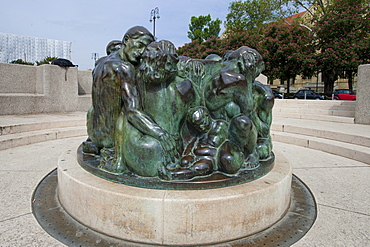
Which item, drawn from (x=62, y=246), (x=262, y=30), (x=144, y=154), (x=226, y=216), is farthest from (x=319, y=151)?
(x=262, y=30)

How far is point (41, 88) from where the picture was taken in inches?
404

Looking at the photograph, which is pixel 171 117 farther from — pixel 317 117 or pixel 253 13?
pixel 253 13

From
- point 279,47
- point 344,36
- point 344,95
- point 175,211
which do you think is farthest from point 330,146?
point 344,36

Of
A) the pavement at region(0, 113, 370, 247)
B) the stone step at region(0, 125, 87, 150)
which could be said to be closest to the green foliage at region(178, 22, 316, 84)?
the stone step at region(0, 125, 87, 150)

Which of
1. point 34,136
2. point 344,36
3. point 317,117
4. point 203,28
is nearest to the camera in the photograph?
point 34,136

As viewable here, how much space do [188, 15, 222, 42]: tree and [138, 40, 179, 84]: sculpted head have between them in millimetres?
41589

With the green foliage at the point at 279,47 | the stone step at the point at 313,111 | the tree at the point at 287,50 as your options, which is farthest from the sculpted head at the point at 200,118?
the tree at the point at 287,50

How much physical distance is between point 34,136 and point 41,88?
195 inches

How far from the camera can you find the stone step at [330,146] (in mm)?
5036

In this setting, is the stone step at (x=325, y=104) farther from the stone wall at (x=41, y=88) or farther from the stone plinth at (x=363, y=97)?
the stone wall at (x=41, y=88)

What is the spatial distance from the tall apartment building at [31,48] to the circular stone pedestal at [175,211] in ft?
154

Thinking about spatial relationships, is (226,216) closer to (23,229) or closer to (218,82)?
(218,82)

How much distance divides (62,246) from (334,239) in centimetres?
242

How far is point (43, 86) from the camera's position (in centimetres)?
1003
